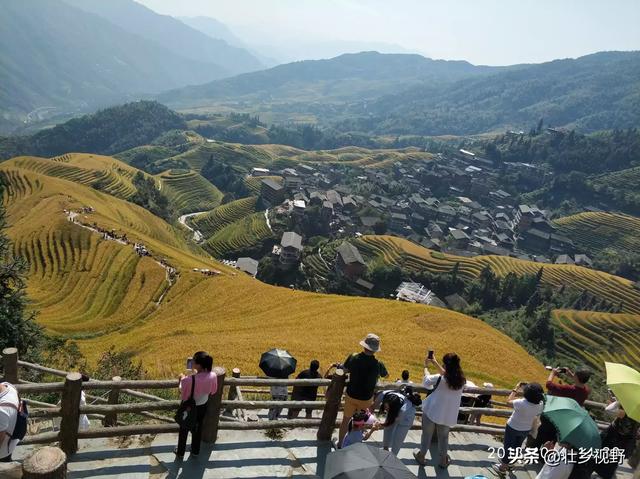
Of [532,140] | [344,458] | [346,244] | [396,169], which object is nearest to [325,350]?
[344,458]

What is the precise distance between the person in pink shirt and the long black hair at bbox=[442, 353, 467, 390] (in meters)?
3.90

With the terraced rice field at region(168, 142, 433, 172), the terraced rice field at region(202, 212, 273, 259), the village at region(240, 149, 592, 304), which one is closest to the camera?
the village at region(240, 149, 592, 304)

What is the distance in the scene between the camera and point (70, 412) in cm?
667

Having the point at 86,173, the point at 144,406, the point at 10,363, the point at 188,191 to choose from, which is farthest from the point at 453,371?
the point at 188,191

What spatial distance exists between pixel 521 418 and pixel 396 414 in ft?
8.10

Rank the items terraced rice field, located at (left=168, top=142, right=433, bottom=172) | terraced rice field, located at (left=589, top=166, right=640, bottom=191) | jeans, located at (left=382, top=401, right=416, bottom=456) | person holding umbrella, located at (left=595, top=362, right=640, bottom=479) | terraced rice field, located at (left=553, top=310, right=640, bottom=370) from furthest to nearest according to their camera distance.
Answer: terraced rice field, located at (left=168, top=142, right=433, bottom=172)
terraced rice field, located at (left=589, top=166, right=640, bottom=191)
terraced rice field, located at (left=553, top=310, right=640, bottom=370)
jeans, located at (left=382, top=401, right=416, bottom=456)
person holding umbrella, located at (left=595, top=362, right=640, bottom=479)

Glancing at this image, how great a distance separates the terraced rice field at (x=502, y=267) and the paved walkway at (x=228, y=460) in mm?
69118

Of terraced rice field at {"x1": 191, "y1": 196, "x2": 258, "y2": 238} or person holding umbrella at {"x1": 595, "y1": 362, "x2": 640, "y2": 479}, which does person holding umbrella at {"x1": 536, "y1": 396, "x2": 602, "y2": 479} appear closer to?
person holding umbrella at {"x1": 595, "y1": 362, "x2": 640, "y2": 479}

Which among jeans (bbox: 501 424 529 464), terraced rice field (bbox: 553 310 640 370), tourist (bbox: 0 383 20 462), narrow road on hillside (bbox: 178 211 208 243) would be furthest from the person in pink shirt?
narrow road on hillside (bbox: 178 211 208 243)

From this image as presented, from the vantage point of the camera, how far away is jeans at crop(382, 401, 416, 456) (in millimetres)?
7996

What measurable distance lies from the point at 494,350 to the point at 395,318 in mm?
6423

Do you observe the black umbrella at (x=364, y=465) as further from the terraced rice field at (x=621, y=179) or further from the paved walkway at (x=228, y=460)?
the terraced rice field at (x=621, y=179)

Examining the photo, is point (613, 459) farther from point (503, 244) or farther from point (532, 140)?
point (532, 140)

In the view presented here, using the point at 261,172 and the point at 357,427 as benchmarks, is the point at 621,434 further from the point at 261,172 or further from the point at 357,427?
the point at 261,172
